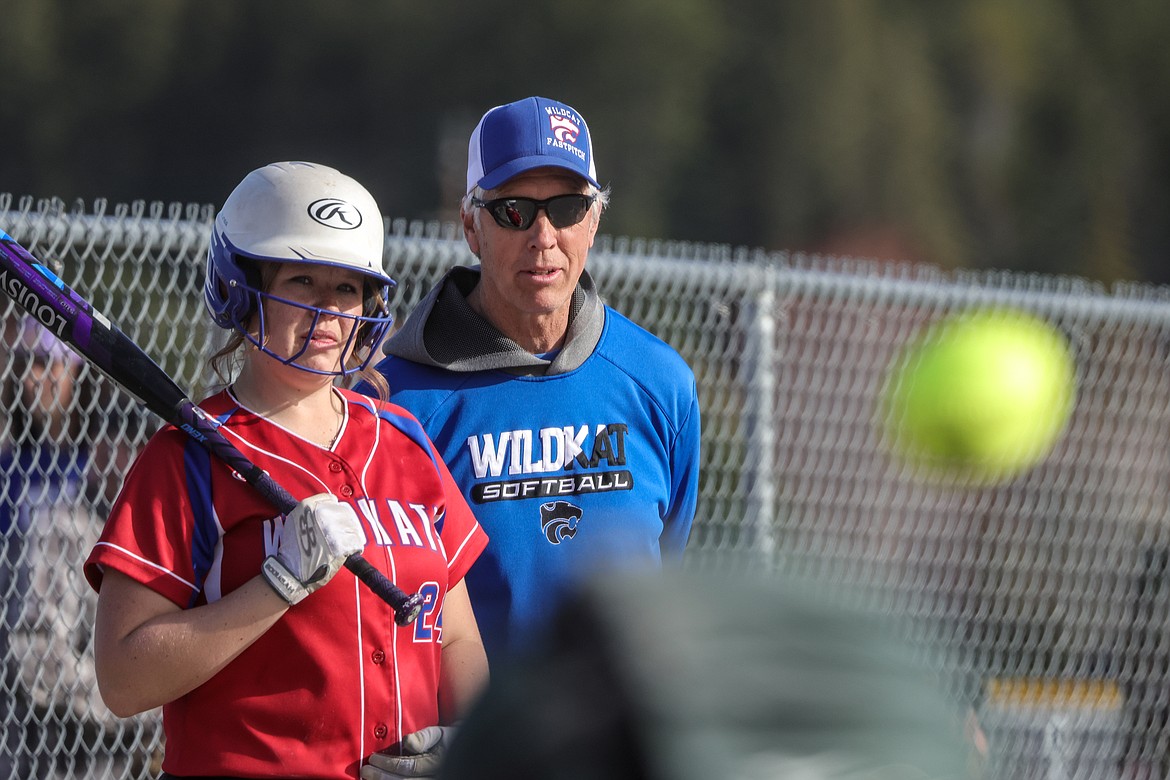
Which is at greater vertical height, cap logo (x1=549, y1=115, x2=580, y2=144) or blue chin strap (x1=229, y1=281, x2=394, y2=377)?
cap logo (x1=549, y1=115, x2=580, y2=144)

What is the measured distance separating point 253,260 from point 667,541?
3.91ft

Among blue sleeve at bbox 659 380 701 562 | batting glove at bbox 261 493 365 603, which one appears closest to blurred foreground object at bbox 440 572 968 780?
batting glove at bbox 261 493 365 603

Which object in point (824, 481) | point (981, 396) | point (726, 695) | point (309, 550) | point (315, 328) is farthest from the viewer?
point (824, 481)

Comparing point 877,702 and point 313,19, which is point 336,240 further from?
point 313,19

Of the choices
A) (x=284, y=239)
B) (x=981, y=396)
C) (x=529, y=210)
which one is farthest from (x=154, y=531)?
(x=981, y=396)

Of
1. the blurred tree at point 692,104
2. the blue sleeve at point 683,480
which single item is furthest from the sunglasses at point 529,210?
the blurred tree at point 692,104

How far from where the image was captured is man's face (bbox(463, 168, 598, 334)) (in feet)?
10.2

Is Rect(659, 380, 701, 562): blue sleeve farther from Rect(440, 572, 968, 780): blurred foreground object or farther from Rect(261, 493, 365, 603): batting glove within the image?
Rect(440, 572, 968, 780): blurred foreground object

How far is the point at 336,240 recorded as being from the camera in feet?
8.15

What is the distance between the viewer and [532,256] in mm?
3086

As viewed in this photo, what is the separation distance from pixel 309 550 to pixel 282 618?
0.55ft

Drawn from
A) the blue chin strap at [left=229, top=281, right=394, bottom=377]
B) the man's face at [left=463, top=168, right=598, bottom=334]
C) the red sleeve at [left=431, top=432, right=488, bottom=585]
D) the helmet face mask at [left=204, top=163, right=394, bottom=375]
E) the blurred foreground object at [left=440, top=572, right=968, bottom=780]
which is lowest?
the blurred foreground object at [left=440, top=572, right=968, bottom=780]

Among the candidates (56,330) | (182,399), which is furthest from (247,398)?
(56,330)

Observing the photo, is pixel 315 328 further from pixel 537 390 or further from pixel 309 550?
pixel 537 390
